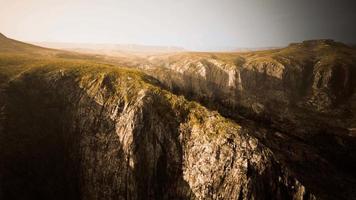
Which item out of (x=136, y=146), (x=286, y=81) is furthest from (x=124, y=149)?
(x=286, y=81)

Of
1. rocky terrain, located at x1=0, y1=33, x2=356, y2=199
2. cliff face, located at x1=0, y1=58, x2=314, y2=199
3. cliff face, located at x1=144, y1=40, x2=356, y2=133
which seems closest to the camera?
cliff face, located at x1=0, y1=58, x2=314, y2=199

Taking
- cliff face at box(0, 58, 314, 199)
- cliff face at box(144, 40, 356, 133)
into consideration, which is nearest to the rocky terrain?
cliff face at box(0, 58, 314, 199)

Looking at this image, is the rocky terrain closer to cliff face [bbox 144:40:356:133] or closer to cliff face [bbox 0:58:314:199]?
cliff face [bbox 0:58:314:199]


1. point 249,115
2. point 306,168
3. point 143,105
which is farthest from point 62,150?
point 306,168

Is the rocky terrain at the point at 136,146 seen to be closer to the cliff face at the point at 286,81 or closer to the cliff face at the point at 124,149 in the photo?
the cliff face at the point at 124,149

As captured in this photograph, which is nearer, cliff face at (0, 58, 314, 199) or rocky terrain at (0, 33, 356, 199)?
cliff face at (0, 58, 314, 199)

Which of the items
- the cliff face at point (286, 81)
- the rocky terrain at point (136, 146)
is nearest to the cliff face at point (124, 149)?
the rocky terrain at point (136, 146)

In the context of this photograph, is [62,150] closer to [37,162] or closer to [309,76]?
[37,162]

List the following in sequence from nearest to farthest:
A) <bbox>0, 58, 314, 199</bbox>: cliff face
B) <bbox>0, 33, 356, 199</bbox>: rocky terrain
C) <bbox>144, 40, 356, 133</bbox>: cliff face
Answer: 1. <bbox>0, 58, 314, 199</bbox>: cliff face
2. <bbox>0, 33, 356, 199</bbox>: rocky terrain
3. <bbox>144, 40, 356, 133</bbox>: cliff face
